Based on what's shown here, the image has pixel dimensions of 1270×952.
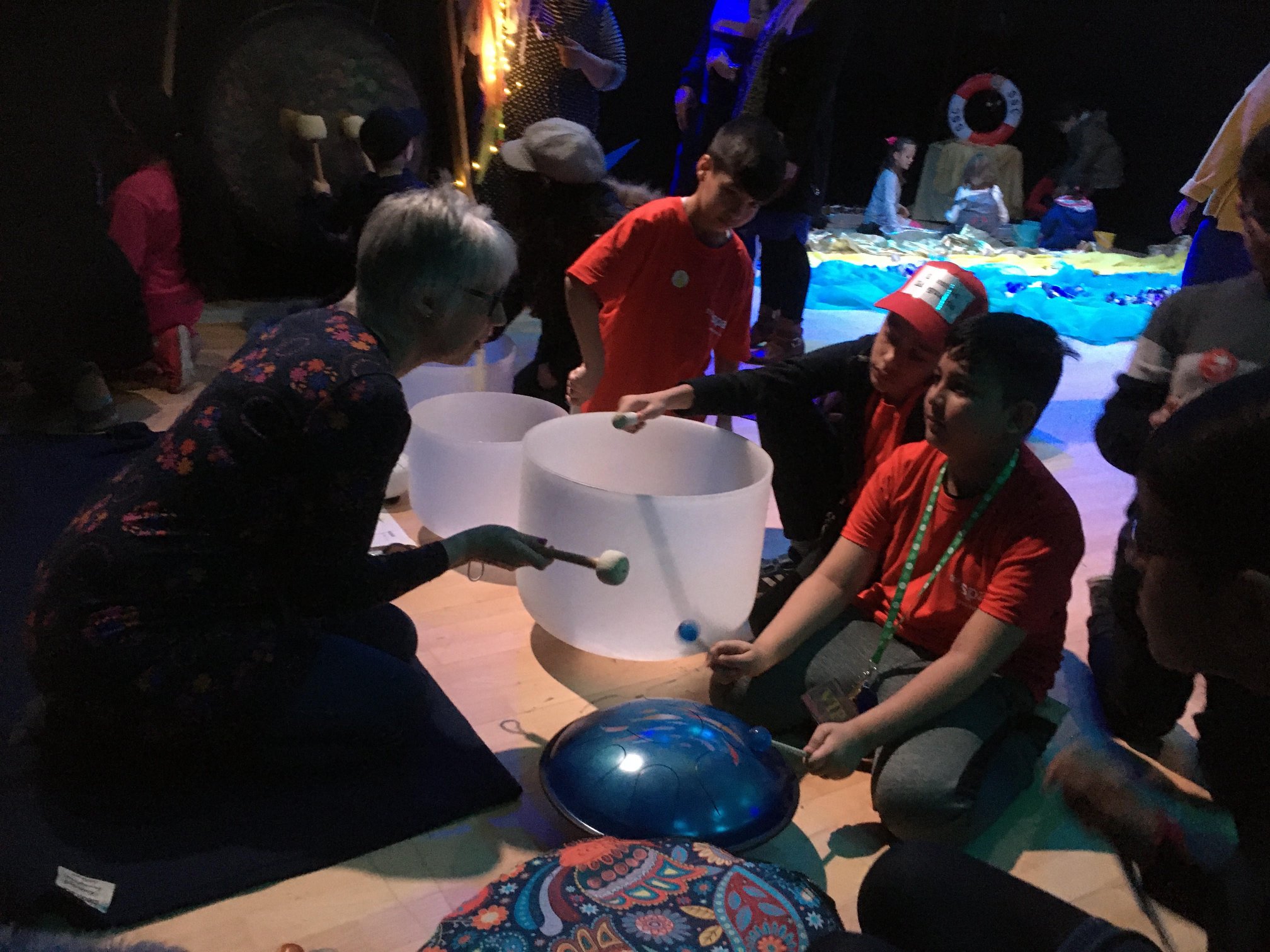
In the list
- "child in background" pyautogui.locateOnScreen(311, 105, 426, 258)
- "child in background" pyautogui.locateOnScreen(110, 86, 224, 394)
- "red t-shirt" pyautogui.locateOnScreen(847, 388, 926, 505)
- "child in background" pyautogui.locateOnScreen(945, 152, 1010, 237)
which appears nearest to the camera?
"red t-shirt" pyautogui.locateOnScreen(847, 388, 926, 505)

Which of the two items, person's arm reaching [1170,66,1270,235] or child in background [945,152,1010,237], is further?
child in background [945,152,1010,237]

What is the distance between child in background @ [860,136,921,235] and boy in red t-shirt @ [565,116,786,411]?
145 inches

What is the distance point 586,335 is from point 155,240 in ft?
5.06

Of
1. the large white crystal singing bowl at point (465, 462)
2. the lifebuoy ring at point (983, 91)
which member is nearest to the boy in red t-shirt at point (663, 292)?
the large white crystal singing bowl at point (465, 462)

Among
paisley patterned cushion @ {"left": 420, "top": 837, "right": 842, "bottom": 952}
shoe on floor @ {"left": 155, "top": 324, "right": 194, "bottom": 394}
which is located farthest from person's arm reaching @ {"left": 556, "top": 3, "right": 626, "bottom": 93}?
paisley patterned cushion @ {"left": 420, "top": 837, "right": 842, "bottom": 952}

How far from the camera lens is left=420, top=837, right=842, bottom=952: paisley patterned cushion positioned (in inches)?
34.2

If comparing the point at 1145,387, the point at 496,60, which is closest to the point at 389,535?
the point at 1145,387

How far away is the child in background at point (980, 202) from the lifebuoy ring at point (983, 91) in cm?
16

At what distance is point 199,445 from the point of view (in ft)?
3.45

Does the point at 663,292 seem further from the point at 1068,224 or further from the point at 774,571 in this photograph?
the point at 1068,224

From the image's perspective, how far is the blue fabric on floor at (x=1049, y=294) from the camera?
3.93 meters

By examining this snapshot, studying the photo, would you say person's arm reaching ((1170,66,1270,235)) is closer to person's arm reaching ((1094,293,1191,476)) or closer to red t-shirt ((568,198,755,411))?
person's arm reaching ((1094,293,1191,476))

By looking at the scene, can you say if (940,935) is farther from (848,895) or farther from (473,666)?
(473,666)

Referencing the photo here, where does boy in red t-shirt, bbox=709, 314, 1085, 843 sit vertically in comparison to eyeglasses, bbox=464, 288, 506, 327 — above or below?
below
